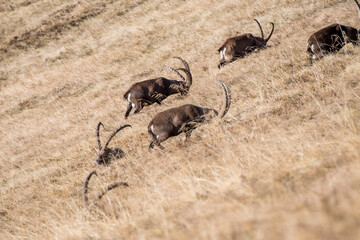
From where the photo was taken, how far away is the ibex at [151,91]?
10.4 meters

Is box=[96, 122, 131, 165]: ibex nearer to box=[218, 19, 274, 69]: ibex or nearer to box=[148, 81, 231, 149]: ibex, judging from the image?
box=[148, 81, 231, 149]: ibex

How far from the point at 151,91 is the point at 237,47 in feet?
13.7

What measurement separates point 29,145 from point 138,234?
400 inches

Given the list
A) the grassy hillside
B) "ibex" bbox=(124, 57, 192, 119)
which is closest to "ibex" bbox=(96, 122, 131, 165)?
the grassy hillside

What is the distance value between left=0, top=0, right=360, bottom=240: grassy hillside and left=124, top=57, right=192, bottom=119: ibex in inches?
13.0

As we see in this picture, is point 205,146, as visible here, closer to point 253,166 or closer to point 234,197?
point 253,166

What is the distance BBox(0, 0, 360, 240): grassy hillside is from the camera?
3.04 meters

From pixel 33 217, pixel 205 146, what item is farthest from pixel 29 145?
pixel 205 146

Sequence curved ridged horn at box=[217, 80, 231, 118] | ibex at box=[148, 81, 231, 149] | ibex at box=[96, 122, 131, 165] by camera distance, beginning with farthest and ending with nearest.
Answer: ibex at box=[96, 122, 131, 165] → ibex at box=[148, 81, 231, 149] → curved ridged horn at box=[217, 80, 231, 118]

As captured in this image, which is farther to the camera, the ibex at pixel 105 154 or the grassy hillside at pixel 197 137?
the ibex at pixel 105 154

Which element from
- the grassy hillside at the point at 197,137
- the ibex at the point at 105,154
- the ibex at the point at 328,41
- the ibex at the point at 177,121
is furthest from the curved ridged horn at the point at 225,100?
the ibex at the point at 328,41

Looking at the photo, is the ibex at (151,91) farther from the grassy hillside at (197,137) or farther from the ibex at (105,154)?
the ibex at (105,154)

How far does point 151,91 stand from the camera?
34.1 feet

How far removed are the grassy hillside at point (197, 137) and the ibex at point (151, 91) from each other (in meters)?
0.33
